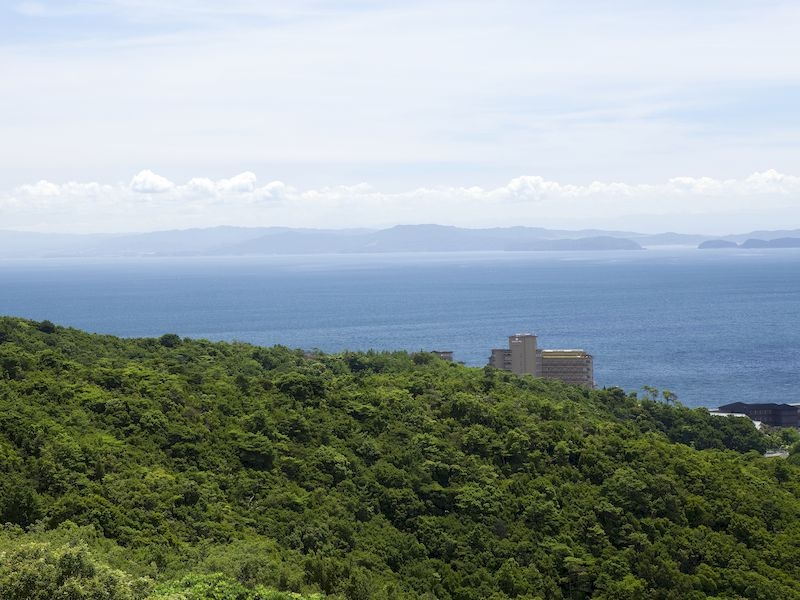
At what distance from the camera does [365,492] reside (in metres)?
30.0

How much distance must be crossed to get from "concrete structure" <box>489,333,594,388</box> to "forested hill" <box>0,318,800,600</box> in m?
43.1

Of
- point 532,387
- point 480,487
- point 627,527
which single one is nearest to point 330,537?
point 480,487

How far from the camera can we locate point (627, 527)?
Answer: 97.5ft

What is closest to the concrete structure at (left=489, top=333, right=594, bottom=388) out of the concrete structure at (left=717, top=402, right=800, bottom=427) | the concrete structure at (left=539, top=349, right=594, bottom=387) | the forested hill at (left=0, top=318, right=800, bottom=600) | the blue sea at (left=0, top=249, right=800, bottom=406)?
the concrete structure at (left=539, top=349, right=594, bottom=387)

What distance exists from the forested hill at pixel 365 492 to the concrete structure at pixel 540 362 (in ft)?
141

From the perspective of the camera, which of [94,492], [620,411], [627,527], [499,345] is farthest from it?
[499,345]

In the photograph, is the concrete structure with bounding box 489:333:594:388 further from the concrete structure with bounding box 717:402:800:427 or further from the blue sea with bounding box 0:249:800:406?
the concrete structure with bounding box 717:402:800:427

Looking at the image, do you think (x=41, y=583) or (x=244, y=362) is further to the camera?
(x=244, y=362)

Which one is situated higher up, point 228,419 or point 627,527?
point 228,419

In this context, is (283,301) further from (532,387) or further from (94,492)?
(94,492)

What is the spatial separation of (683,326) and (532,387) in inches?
3840

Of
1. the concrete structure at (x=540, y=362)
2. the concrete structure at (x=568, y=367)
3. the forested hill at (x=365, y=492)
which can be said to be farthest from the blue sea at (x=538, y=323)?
the forested hill at (x=365, y=492)

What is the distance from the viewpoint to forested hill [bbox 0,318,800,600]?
24609 millimetres

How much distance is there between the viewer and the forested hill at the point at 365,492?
24.6 metres
